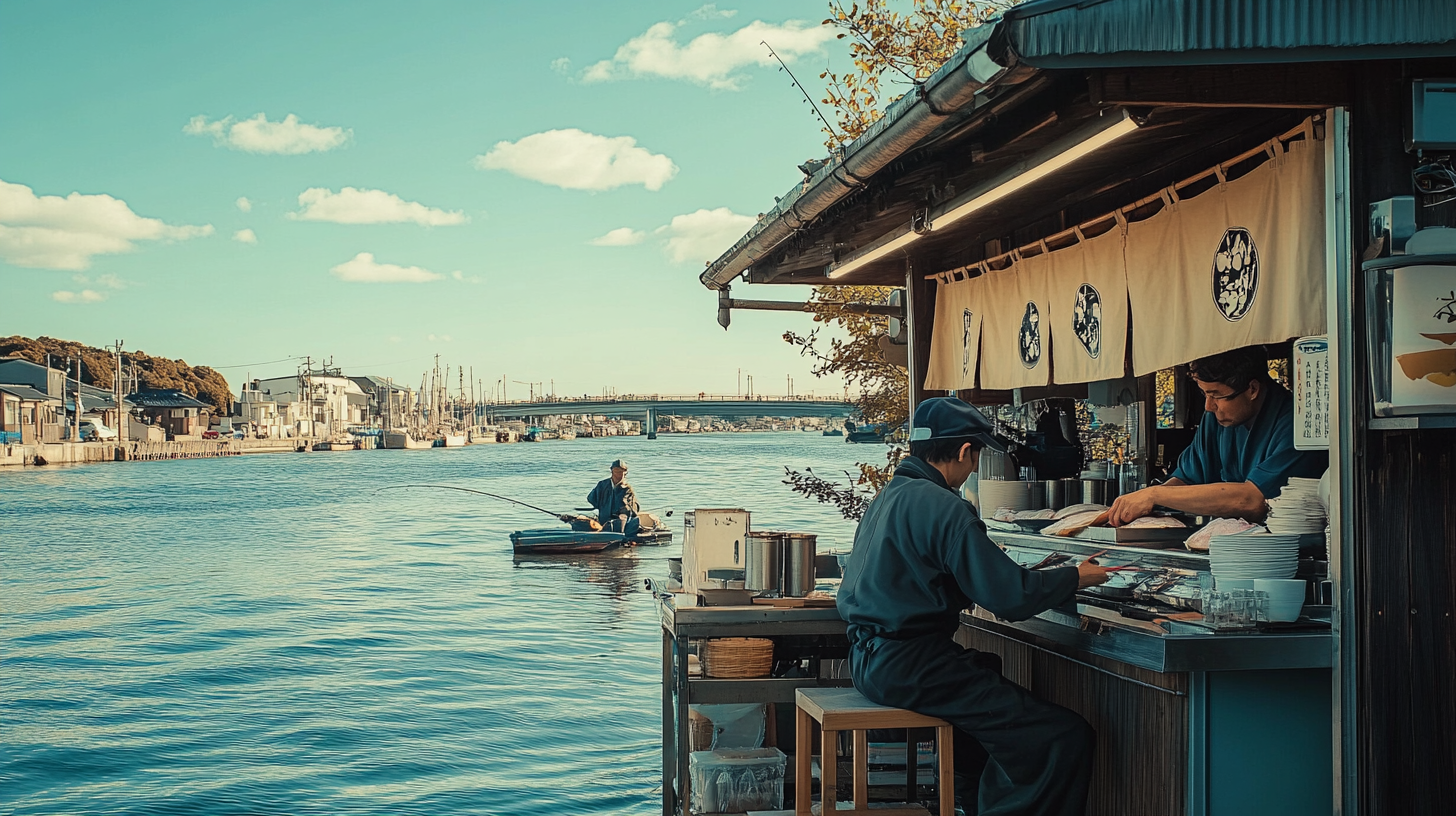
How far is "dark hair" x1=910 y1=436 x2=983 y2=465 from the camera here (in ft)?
14.0

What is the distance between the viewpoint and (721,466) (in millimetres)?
79938

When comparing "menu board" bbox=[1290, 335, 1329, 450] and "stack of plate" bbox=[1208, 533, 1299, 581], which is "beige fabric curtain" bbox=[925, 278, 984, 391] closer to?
"menu board" bbox=[1290, 335, 1329, 450]

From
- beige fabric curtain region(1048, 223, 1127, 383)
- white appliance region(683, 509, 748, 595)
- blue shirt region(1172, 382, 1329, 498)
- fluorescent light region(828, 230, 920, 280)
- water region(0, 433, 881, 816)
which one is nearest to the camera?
blue shirt region(1172, 382, 1329, 498)

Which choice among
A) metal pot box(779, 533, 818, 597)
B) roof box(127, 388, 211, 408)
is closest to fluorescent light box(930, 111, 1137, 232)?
metal pot box(779, 533, 818, 597)

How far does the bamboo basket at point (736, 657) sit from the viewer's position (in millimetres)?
4988

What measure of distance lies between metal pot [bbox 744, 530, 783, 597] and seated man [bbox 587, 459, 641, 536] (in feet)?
60.3

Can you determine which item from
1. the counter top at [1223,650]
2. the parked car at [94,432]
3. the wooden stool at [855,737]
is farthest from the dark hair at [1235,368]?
the parked car at [94,432]

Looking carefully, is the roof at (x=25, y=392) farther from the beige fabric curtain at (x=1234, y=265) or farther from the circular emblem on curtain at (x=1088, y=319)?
the beige fabric curtain at (x=1234, y=265)

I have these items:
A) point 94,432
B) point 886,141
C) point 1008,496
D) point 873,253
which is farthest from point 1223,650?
point 94,432

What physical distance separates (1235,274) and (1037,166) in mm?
961

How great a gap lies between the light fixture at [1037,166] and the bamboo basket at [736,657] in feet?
6.95

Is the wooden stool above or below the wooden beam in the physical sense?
below

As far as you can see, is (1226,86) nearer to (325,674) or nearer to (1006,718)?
(1006,718)

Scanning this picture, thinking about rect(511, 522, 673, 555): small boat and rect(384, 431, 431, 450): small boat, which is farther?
rect(384, 431, 431, 450): small boat
